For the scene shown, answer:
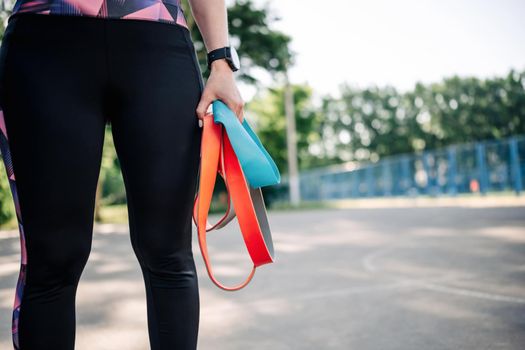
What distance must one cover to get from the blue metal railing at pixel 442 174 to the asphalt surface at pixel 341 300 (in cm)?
1738

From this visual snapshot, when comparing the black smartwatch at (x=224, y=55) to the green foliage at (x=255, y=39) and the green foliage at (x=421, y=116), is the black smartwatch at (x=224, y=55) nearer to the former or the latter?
the green foliage at (x=255, y=39)

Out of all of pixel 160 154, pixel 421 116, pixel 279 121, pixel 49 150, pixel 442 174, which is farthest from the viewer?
pixel 421 116

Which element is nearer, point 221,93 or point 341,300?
point 221,93

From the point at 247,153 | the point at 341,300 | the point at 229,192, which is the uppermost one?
the point at 247,153

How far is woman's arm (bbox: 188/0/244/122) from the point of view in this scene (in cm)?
140

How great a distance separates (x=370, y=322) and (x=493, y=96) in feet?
167

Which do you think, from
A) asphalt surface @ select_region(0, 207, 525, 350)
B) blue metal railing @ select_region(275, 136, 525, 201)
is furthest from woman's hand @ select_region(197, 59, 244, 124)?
blue metal railing @ select_region(275, 136, 525, 201)

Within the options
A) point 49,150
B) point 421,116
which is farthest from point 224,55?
point 421,116

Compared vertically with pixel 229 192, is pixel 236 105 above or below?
above

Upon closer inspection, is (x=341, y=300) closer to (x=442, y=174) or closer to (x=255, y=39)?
(x=255, y=39)

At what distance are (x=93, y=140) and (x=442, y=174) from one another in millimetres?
27213

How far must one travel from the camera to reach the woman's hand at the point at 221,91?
1.38 metres

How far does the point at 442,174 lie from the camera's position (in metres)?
26.6

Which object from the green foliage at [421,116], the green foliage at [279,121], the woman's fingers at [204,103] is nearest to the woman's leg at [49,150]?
the woman's fingers at [204,103]
